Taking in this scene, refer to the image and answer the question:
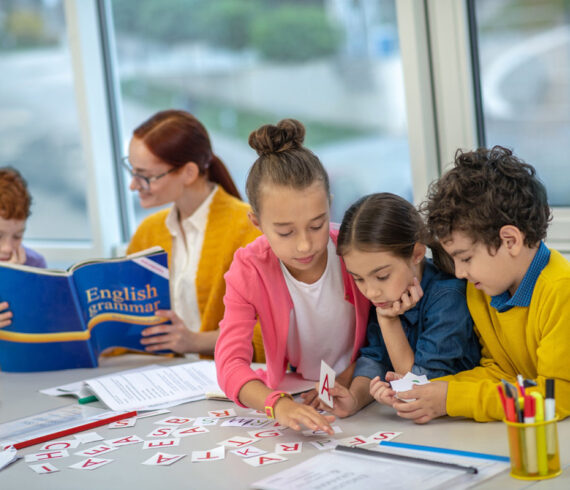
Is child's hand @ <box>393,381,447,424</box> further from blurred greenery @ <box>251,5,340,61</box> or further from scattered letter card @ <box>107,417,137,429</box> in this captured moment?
blurred greenery @ <box>251,5,340,61</box>

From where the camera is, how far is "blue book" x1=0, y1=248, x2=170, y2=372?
2.20 meters

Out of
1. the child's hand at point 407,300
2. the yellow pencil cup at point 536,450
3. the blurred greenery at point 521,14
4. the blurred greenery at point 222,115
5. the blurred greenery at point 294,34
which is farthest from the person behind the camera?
the blurred greenery at point 222,115

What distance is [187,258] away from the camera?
8.54 ft

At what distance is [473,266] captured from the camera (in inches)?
59.3

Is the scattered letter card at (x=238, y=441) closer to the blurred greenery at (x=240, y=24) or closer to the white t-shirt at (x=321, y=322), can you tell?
the white t-shirt at (x=321, y=322)

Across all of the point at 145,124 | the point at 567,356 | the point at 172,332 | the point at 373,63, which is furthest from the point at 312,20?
the point at 567,356

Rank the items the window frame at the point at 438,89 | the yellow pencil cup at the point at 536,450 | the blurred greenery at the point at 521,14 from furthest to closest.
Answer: the window frame at the point at 438,89 < the blurred greenery at the point at 521,14 < the yellow pencil cup at the point at 536,450

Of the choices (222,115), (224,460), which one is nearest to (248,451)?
(224,460)

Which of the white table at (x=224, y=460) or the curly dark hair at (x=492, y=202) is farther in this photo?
the curly dark hair at (x=492, y=202)

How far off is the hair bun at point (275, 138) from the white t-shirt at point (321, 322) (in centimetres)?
27

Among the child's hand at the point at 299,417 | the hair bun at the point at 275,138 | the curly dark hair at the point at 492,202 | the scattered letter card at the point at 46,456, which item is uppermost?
the hair bun at the point at 275,138

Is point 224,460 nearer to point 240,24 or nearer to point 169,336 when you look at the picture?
point 169,336

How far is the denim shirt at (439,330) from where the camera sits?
5.33 ft

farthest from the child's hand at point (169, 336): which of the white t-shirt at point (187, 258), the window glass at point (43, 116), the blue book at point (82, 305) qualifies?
the window glass at point (43, 116)
